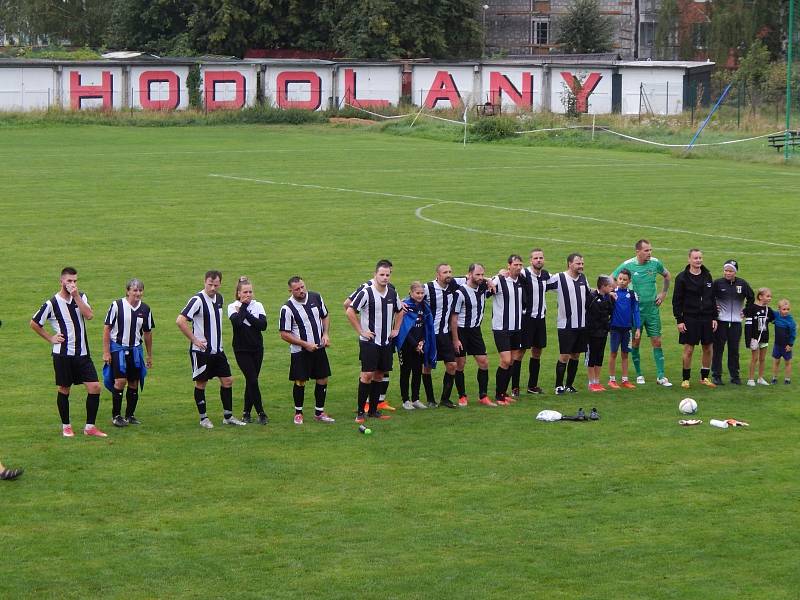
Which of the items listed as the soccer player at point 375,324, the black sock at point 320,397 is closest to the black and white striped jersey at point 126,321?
the black sock at point 320,397

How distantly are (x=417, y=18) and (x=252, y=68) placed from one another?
15096 mm

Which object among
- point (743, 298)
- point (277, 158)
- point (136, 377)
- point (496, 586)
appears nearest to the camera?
point (496, 586)

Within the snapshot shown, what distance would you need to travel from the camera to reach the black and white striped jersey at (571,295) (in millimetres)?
19062

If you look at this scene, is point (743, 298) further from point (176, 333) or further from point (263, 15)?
point (263, 15)

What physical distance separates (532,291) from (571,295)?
561 millimetres

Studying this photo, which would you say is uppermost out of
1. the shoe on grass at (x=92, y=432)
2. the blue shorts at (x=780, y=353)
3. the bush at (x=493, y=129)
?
the bush at (x=493, y=129)

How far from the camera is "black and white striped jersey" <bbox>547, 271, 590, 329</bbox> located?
1906cm

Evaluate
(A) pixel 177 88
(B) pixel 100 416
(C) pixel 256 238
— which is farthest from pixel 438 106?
(B) pixel 100 416

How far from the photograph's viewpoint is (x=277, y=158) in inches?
2253

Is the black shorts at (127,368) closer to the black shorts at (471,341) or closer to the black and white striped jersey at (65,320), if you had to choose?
the black and white striped jersey at (65,320)

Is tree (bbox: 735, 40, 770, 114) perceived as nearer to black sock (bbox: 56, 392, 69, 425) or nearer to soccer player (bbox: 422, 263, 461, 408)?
soccer player (bbox: 422, 263, 461, 408)

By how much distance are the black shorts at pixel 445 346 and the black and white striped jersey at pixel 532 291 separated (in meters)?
1.30

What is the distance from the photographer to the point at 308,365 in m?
17.4

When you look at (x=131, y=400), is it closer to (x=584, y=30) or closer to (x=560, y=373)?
A: (x=560, y=373)
